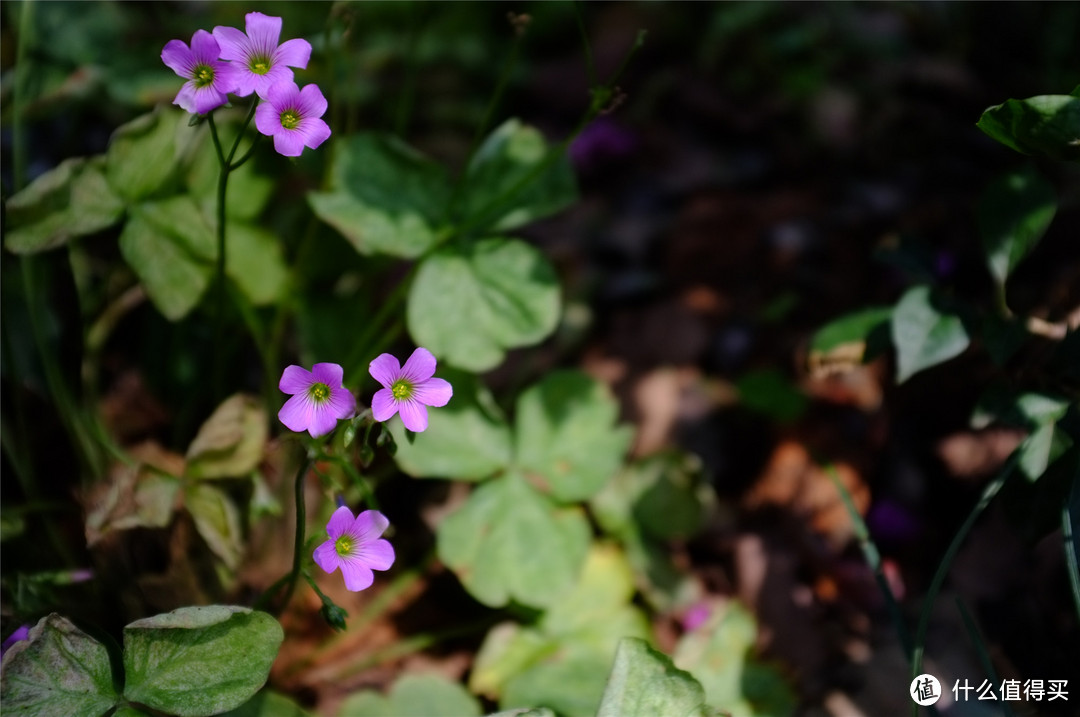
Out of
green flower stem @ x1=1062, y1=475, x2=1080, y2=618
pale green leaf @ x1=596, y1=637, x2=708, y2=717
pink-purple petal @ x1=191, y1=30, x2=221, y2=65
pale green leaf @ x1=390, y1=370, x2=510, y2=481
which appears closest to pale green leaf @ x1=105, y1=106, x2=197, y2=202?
pink-purple petal @ x1=191, y1=30, x2=221, y2=65

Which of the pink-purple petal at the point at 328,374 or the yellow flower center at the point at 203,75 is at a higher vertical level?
the yellow flower center at the point at 203,75

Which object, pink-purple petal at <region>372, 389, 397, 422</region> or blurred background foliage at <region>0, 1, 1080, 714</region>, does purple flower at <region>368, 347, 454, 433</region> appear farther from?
blurred background foliage at <region>0, 1, 1080, 714</region>

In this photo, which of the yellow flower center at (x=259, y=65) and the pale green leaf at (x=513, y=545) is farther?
the pale green leaf at (x=513, y=545)

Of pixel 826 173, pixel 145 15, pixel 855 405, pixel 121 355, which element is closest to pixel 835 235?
pixel 826 173

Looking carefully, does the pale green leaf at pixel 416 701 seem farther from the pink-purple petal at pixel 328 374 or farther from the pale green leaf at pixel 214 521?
the pink-purple petal at pixel 328 374

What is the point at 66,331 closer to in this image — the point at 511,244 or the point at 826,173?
the point at 511,244

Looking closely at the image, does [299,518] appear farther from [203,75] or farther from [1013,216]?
[1013,216]

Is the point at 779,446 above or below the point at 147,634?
below

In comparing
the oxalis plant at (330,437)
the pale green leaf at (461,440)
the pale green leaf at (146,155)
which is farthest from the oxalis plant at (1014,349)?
the pale green leaf at (146,155)

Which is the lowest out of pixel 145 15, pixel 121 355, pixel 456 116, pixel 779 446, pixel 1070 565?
pixel 779 446
